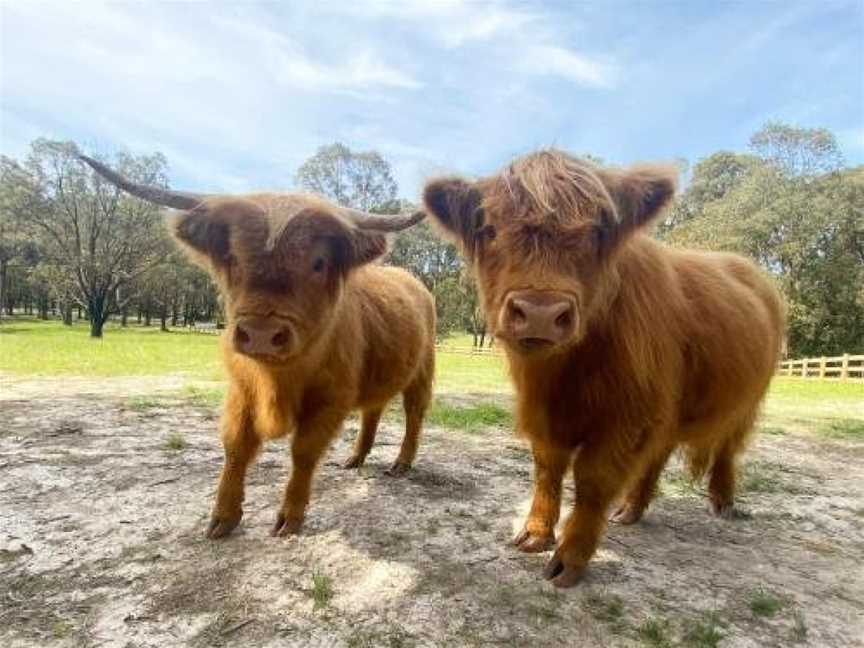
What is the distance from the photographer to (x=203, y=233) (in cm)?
334

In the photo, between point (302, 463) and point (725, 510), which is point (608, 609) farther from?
point (725, 510)

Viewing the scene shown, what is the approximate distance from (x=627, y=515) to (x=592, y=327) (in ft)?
5.39

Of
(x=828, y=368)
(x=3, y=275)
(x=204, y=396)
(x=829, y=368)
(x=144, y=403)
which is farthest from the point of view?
(x=3, y=275)

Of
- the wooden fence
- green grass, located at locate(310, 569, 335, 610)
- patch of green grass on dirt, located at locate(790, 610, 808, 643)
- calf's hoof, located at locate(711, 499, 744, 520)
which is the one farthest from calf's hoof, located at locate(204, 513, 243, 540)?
the wooden fence

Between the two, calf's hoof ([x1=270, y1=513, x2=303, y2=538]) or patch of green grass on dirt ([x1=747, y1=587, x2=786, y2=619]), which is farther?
calf's hoof ([x1=270, y1=513, x2=303, y2=538])

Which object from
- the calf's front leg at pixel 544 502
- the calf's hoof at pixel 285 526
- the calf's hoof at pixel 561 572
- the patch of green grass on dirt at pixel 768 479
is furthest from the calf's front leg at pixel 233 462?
the patch of green grass on dirt at pixel 768 479

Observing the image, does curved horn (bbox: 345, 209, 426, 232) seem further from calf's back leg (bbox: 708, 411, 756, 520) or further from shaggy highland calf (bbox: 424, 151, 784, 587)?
calf's back leg (bbox: 708, 411, 756, 520)

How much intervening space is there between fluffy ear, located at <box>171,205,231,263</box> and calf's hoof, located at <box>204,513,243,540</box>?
1.40 meters

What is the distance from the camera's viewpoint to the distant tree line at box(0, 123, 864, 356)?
1204 inches

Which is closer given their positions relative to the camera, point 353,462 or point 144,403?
point 353,462

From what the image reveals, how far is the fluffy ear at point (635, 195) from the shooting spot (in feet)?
9.23

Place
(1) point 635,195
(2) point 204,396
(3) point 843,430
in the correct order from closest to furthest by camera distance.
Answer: (1) point 635,195 < (3) point 843,430 < (2) point 204,396

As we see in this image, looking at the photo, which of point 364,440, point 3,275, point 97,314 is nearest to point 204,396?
point 364,440

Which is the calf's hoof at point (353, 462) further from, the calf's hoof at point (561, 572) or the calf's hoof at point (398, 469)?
the calf's hoof at point (561, 572)
